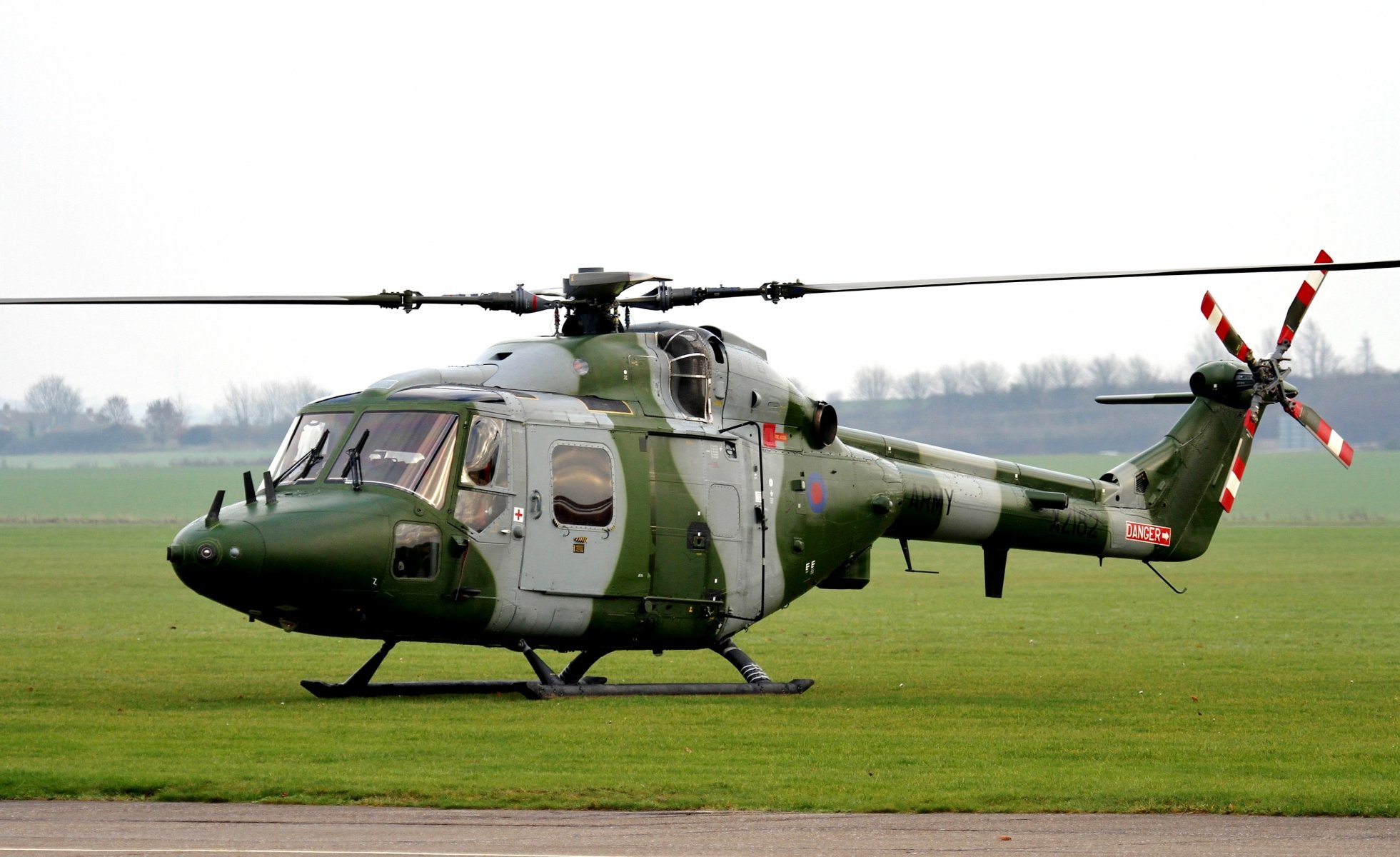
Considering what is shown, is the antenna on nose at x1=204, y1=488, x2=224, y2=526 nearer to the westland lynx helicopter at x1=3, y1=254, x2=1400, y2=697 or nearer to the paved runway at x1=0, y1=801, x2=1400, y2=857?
the westland lynx helicopter at x1=3, y1=254, x2=1400, y2=697

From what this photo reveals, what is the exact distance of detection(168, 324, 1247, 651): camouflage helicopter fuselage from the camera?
1496 centimetres

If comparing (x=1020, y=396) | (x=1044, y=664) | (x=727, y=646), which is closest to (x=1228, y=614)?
(x=1044, y=664)

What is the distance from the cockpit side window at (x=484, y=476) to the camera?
1563 cm

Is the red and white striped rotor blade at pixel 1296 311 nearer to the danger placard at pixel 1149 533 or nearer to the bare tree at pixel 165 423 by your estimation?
the danger placard at pixel 1149 533

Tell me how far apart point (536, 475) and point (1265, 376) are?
9437 millimetres

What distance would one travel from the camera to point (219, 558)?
1428cm

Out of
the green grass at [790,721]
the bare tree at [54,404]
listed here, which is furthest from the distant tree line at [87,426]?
the green grass at [790,721]

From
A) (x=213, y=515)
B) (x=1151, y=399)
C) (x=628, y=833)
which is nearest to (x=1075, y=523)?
(x=1151, y=399)

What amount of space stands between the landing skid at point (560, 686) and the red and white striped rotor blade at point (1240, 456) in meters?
6.70

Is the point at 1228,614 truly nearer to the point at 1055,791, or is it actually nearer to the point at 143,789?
the point at 1055,791

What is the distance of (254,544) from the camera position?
1438cm

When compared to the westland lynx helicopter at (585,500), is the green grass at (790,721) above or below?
below

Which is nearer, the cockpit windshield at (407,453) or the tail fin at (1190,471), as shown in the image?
the cockpit windshield at (407,453)

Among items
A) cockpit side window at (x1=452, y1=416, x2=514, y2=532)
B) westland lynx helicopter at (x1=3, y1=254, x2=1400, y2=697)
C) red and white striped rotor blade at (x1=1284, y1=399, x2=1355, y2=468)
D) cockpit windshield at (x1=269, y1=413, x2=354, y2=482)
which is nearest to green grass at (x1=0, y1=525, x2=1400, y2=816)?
westland lynx helicopter at (x1=3, y1=254, x2=1400, y2=697)
